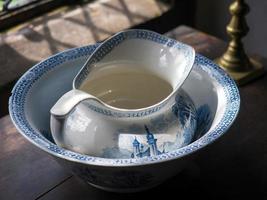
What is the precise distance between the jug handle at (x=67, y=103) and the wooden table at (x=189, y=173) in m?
0.13

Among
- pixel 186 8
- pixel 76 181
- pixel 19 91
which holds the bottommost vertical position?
pixel 186 8

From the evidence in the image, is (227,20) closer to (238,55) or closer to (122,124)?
(238,55)

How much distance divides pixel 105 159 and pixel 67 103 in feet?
0.22

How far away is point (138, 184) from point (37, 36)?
2.19 ft

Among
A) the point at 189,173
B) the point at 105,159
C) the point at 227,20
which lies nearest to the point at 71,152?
the point at 105,159

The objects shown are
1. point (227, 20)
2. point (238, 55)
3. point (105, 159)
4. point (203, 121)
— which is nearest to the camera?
point (105, 159)

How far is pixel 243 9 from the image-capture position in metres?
0.69

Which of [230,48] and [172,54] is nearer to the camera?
[172,54]

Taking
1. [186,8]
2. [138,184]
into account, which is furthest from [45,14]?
[138,184]

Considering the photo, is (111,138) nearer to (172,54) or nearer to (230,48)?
(172,54)

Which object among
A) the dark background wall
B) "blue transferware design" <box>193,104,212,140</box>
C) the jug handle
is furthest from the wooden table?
the dark background wall

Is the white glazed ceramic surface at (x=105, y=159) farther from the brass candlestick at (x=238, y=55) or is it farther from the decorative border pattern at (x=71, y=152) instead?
the brass candlestick at (x=238, y=55)

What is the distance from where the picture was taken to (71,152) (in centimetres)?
43

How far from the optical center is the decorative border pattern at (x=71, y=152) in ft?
1.35
